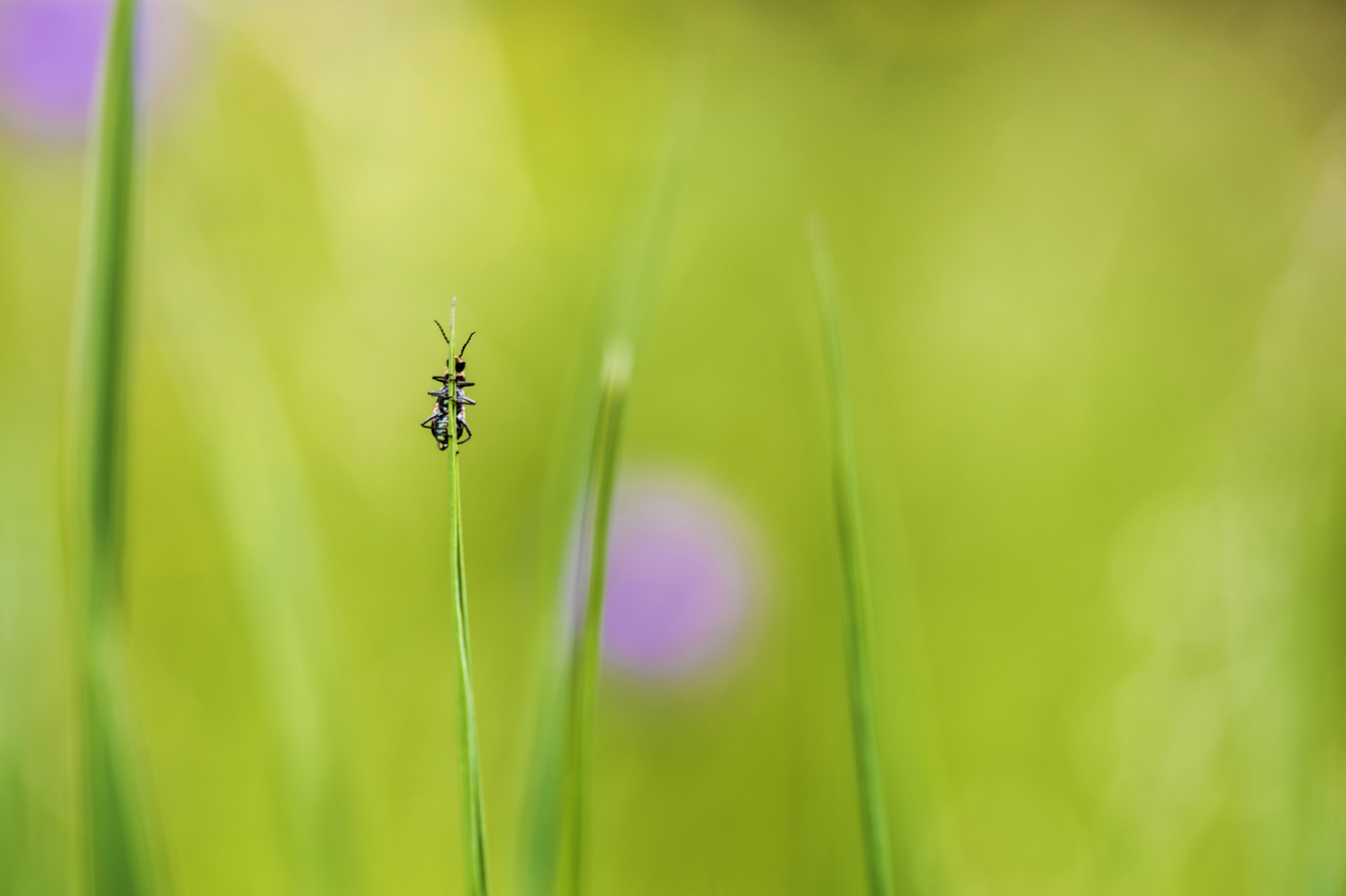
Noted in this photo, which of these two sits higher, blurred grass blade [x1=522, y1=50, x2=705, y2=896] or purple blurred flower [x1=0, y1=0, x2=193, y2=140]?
purple blurred flower [x1=0, y1=0, x2=193, y2=140]

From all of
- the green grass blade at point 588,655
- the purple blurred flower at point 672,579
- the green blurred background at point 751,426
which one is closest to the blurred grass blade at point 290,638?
the green blurred background at point 751,426

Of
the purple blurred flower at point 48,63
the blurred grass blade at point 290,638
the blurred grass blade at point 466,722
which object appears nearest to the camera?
the blurred grass blade at point 466,722

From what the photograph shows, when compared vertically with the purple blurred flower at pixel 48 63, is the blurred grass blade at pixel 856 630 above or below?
below

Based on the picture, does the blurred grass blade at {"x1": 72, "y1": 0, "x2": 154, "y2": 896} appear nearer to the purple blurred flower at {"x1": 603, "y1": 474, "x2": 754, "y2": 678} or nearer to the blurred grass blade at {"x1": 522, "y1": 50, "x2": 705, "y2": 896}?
the blurred grass blade at {"x1": 522, "y1": 50, "x2": 705, "y2": 896}

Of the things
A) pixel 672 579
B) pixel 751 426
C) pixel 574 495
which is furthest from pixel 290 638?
pixel 751 426

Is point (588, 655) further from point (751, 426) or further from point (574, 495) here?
point (751, 426)

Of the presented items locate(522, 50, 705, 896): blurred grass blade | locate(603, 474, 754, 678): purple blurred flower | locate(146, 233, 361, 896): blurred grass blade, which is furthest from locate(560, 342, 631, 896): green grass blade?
locate(603, 474, 754, 678): purple blurred flower

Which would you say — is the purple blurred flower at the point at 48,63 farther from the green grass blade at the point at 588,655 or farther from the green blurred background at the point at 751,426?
the green grass blade at the point at 588,655
